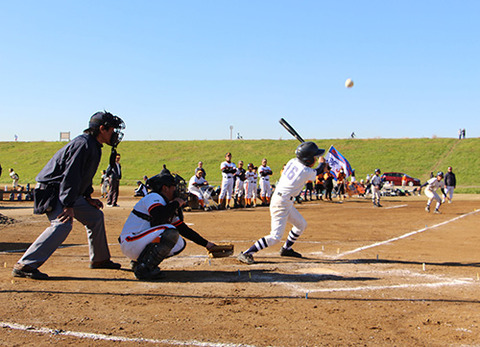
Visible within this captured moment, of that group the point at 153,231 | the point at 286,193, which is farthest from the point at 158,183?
the point at 286,193

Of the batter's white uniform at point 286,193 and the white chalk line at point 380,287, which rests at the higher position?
the batter's white uniform at point 286,193

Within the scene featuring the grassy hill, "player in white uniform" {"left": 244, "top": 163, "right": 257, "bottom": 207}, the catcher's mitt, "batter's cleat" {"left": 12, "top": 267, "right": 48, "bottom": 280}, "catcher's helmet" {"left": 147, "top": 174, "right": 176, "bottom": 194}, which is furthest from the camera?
the grassy hill

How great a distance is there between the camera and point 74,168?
5.52 m

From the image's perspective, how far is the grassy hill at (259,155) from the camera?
183ft

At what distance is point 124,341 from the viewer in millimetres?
3779

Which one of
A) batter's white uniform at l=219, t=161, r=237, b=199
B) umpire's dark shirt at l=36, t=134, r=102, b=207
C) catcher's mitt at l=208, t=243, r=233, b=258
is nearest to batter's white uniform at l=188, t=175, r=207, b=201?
batter's white uniform at l=219, t=161, r=237, b=199

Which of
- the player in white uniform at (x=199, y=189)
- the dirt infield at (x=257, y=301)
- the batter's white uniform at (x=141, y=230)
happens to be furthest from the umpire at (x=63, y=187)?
the player in white uniform at (x=199, y=189)

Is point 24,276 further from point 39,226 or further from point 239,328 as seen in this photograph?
point 39,226

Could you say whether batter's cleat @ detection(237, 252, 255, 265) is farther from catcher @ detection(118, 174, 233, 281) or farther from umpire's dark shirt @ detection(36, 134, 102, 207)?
umpire's dark shirt @ detection(36, 134, 102, 207)

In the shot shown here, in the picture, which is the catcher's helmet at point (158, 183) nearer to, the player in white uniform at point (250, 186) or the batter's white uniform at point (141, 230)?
the batter's white uniform at point (141, 230)

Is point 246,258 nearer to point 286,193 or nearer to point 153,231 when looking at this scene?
point 286,193

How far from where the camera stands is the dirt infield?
13.0ft

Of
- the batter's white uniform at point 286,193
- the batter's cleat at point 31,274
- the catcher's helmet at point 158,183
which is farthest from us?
the batter's white uniform at point 286,193

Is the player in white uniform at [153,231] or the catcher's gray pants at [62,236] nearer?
the catcher's gray pants at [62,236]
